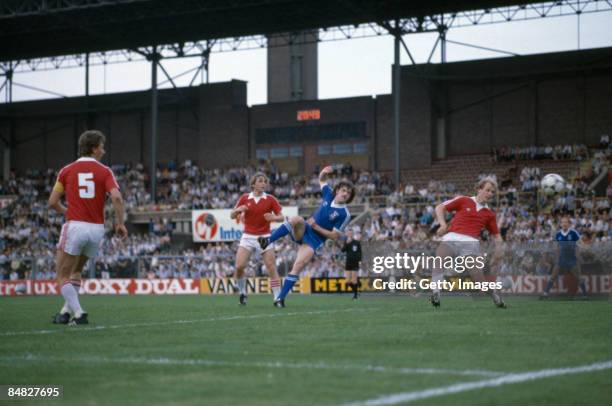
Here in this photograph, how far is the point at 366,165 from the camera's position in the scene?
189ft

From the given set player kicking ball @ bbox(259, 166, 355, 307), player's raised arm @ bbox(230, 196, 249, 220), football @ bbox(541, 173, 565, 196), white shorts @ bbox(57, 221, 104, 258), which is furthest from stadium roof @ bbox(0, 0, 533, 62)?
white shorts @ bbox(57, 221, 104, 258)

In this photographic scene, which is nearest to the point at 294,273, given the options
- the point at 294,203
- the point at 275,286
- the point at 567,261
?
the point at 275,286

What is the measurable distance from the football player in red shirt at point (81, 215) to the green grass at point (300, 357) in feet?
1.71

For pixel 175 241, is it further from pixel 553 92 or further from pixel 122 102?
pixel 553 92

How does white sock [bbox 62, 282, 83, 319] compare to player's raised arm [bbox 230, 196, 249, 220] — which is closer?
white sock [bbox 62, 282, 83, 319]

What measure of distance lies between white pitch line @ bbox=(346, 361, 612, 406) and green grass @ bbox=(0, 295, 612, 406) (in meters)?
0.10

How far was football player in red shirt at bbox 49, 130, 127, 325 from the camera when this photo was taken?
470 inches

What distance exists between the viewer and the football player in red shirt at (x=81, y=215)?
11.9m

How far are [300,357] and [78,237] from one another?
462cm

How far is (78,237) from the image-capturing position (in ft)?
39.1

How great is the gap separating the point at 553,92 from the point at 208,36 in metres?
18.6

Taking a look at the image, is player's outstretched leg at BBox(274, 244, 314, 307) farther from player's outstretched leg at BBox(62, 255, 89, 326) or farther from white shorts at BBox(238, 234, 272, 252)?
player's outstretched leg at BBox(62, 255, 89, 326)

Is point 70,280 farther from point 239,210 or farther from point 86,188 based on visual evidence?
point 239,210

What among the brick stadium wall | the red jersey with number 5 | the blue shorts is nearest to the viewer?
the red jersey with number 5
